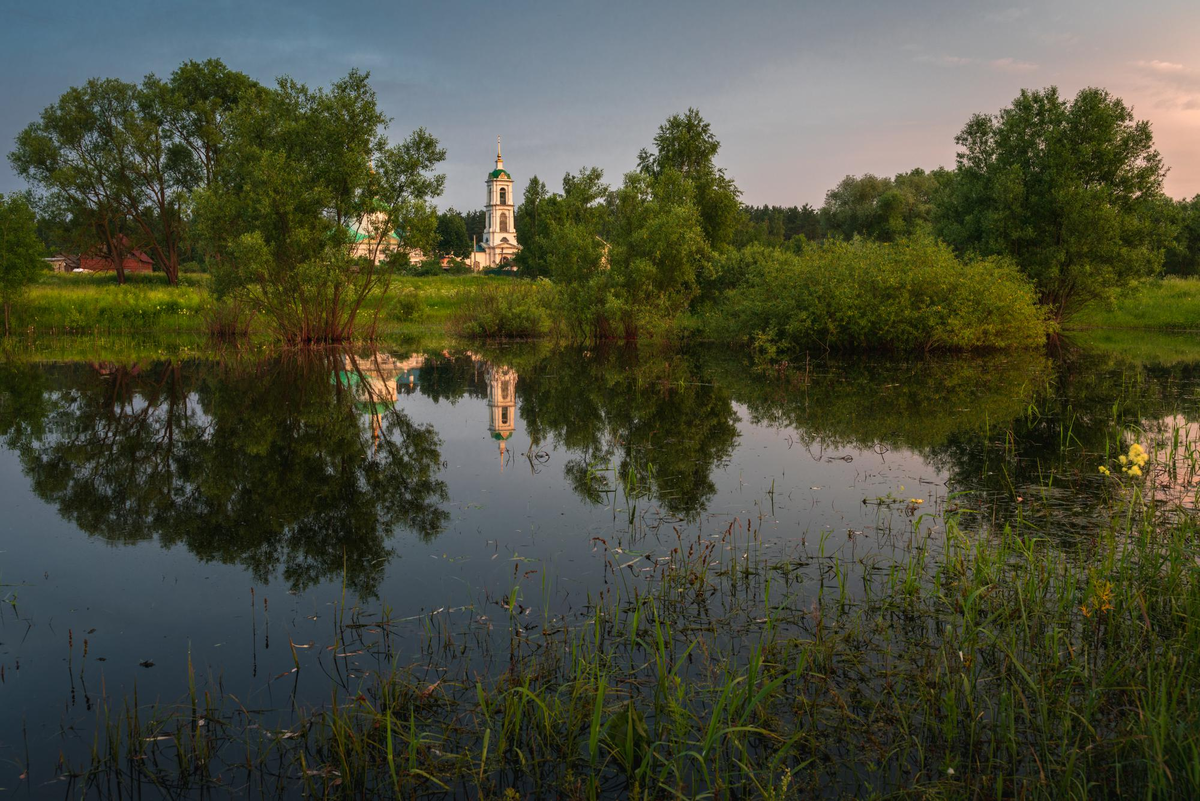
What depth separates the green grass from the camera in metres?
41.0

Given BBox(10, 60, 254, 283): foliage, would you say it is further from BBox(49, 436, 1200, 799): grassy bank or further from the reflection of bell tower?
BBox(49, 436, 1200, 799): grassy bank

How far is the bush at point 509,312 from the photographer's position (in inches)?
1320

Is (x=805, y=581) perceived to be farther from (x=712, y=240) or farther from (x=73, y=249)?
(x=73, y=249)

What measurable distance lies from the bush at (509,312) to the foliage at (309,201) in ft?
20.5

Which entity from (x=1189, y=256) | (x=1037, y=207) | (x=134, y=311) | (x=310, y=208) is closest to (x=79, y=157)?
(x=134, y=311)

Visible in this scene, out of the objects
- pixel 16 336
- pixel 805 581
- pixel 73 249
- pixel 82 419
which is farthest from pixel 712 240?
pixel 73 249

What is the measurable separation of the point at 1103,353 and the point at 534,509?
25.6 metres

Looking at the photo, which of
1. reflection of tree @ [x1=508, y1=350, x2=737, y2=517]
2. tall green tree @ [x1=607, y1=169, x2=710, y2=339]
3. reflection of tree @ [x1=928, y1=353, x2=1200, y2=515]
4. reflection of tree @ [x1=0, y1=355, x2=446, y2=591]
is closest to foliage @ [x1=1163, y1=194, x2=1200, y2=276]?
tall green tree @ [x1=607, y1=169, x2=710, y2=339]

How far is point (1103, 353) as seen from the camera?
84.5ft

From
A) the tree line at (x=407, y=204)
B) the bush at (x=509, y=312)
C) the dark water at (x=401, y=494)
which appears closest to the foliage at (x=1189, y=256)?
the tree line at (x=407, y=204)

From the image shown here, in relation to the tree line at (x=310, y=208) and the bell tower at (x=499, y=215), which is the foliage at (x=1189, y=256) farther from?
the bell tower at (x=499, y=215)

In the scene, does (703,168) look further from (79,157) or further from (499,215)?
(499,215)

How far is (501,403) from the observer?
14914 millimetres

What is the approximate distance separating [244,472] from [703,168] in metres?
41.4
